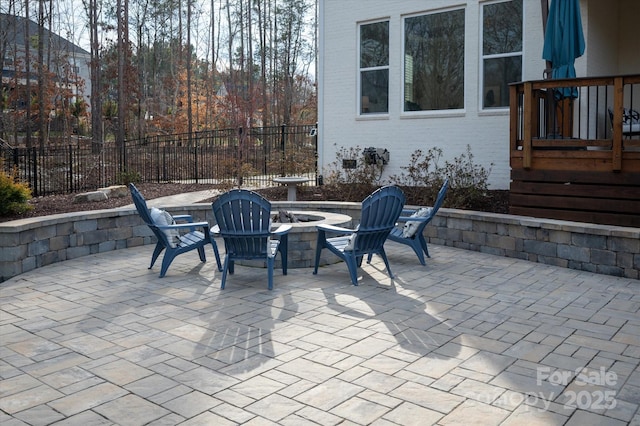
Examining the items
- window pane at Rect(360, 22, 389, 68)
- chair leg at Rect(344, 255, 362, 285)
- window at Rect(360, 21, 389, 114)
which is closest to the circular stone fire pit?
chair leg at Rect(344, 255, 362, 285)

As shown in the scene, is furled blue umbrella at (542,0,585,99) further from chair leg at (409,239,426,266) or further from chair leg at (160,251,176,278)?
chair leg at (160,251,176,278)

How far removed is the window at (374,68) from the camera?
454 inches

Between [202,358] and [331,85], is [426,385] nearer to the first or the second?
[202,358]

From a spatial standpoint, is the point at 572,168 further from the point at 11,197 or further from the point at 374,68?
the point at 11,197

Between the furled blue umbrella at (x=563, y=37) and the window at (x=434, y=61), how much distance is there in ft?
8.44

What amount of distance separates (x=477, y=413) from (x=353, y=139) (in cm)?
921

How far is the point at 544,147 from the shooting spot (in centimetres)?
747

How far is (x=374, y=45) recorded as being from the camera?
38.3 feet

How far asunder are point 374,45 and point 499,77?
270cm

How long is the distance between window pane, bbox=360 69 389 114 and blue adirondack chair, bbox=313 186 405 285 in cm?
580

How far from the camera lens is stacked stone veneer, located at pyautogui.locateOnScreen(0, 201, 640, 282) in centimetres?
627

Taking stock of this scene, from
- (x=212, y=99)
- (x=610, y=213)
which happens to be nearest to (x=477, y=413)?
(x=610, y=213)

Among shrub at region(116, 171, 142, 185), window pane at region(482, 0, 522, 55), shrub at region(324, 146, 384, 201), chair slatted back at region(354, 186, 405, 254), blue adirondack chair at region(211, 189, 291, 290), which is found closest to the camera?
blue adirondack chair at region(211, 189, 291, 290)

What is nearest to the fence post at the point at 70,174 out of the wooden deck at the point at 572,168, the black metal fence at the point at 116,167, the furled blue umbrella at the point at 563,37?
the black metal fence at the point at 116,167
